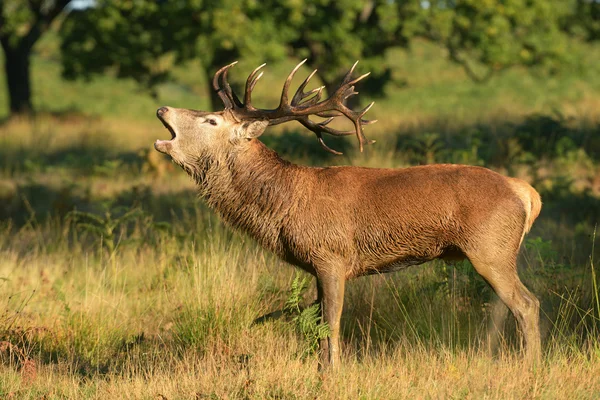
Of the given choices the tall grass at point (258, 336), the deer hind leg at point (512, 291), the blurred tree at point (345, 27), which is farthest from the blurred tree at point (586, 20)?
the deer hind leg at point (512, 291)

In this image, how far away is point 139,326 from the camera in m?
7.51

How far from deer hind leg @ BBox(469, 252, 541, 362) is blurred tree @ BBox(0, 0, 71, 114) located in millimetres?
18490

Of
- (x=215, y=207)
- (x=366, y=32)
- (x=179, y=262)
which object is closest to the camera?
(x=215, y=207)

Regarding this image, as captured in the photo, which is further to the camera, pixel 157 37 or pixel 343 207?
pixel 157 37

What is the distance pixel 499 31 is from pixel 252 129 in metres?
15.3

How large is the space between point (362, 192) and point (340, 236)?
38 cm

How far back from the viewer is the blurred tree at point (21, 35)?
21.9m

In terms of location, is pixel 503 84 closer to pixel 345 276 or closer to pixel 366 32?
pixel 366 32

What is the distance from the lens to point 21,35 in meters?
23.5

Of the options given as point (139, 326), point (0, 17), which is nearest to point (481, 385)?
point (139, 326)

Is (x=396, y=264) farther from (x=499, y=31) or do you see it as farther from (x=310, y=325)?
(x=499, y=31)

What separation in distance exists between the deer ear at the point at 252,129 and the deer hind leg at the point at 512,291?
6.24 feet

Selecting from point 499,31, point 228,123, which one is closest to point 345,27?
point 499,31

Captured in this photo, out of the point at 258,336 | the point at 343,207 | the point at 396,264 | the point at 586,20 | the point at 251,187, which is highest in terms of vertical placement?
the point at 586,20
